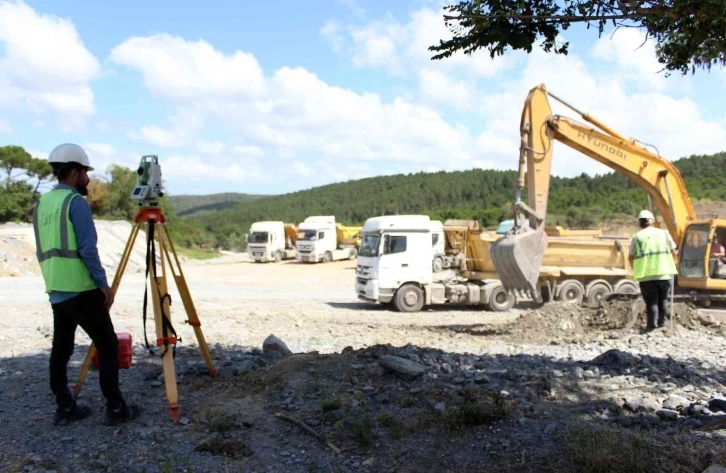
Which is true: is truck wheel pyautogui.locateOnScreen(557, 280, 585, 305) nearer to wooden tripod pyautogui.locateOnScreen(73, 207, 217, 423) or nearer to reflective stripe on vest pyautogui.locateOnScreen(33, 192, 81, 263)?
wooden tripod pyautogui.locateOnScreen(73, 207, 217, 423)

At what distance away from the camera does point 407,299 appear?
16.9 metres

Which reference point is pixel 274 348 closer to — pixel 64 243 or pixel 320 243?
pixel 64 243

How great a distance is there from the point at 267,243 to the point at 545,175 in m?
27.8

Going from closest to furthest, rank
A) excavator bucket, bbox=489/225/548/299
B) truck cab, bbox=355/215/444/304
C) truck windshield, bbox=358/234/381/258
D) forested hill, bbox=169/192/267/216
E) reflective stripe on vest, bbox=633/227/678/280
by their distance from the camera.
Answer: reflective stripe on vest, bbox=633/227/678/280 → excavator bucket, bbox=489/225/548/299 → truck cab, bbox=355/215/444/304 → truck windshield, bbox=358/234/381/258 → forested hill, bbox=169/192/267/216

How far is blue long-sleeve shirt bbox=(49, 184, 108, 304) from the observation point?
185 inches

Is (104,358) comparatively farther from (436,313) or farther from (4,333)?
(436,313)

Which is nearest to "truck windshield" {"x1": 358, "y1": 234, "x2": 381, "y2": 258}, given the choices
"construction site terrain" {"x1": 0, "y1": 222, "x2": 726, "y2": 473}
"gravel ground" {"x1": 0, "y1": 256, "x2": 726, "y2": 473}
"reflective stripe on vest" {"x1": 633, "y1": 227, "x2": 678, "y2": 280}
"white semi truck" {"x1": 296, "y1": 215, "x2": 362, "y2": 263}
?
"reflective stripe on vest" {"x1": 633, "y1": 227, "x2": 678, "y2": 280}

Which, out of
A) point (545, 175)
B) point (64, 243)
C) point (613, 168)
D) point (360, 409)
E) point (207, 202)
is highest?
point (207, 202)

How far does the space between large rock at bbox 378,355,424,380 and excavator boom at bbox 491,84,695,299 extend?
19.1 ft

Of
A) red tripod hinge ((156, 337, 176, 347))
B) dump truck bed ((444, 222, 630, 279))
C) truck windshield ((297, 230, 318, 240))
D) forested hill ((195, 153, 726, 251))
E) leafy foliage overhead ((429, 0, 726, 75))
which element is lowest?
red tripod hinge ((156, 337, 176, 347))

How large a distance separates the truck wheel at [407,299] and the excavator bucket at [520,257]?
206 inches

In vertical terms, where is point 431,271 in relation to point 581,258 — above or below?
below

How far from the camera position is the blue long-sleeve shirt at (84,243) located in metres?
4.71

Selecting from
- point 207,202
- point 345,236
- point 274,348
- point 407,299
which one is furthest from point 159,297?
point 207,202
